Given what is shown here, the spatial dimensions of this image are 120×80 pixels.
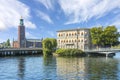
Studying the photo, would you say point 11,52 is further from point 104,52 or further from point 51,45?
point 104,52

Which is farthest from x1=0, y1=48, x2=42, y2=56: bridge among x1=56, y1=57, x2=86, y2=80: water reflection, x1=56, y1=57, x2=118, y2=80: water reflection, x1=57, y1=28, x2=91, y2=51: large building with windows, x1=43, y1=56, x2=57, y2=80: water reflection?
x1=56, y1=57, x2=118, y2=80: water reflection

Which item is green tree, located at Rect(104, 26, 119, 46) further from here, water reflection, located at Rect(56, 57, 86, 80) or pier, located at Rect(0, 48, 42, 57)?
water reflection, located at Rect(56, 57, 86, 80)

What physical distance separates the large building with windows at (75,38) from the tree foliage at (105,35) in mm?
10687

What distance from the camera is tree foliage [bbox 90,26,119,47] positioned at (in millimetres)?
160000

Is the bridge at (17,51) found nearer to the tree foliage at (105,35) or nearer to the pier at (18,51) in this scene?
the pier at (18,51)

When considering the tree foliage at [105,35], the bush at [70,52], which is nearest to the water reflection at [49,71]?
the bush at [70,52]

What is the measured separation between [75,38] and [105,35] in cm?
2674

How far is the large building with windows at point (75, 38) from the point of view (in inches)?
6895

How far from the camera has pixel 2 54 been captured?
17512 cm

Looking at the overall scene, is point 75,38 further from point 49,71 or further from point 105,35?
point 49,71

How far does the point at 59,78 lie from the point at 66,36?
13331 cm

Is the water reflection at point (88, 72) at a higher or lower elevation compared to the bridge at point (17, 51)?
lower

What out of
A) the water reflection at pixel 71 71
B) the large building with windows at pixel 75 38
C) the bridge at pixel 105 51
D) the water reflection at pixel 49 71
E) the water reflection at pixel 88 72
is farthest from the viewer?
the large building with windows at pixel 75 38

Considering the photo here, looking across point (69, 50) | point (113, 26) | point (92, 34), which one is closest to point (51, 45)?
point (69, 50)
